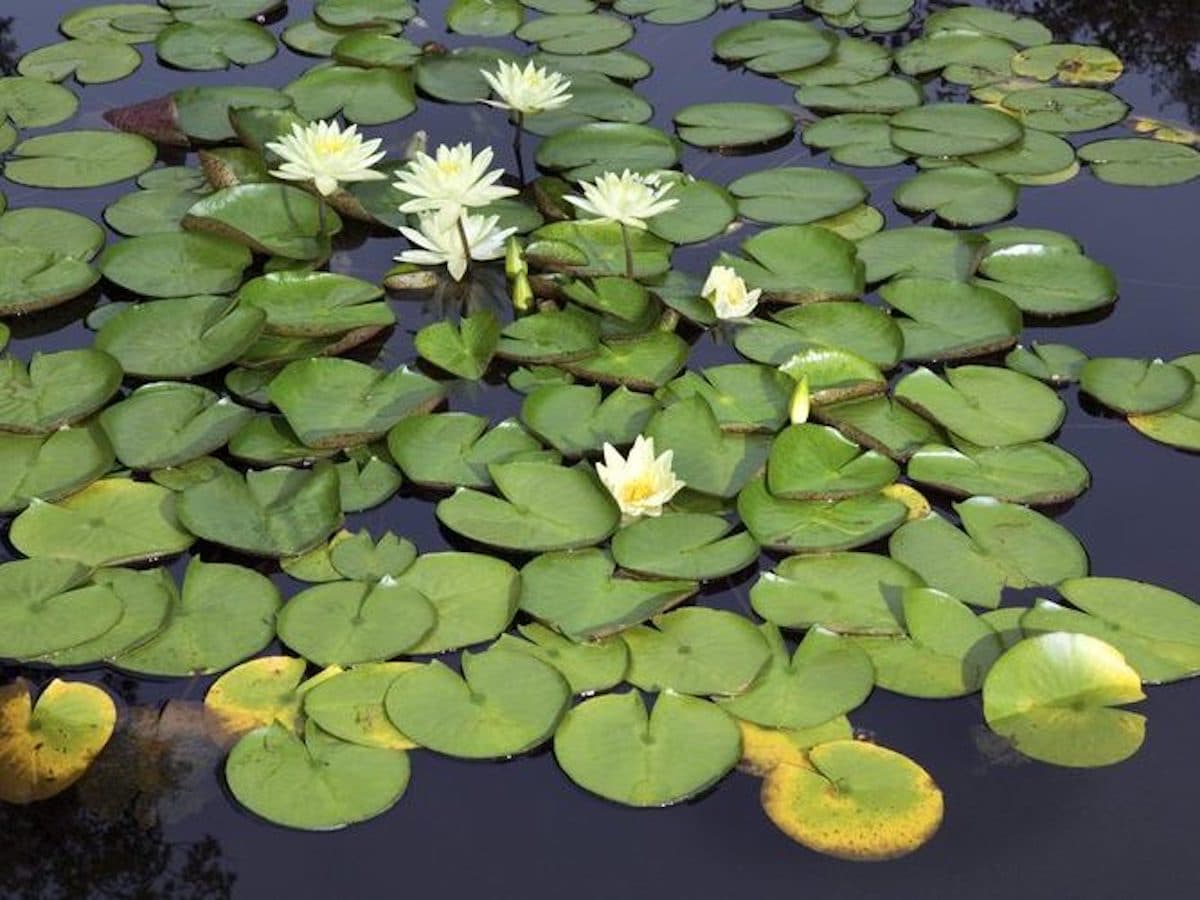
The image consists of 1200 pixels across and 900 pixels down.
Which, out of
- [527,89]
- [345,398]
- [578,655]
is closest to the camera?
[578,655]

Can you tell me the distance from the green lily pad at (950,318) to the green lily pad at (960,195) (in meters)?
0.43

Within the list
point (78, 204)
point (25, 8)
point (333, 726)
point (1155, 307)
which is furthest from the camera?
point (25, 8)

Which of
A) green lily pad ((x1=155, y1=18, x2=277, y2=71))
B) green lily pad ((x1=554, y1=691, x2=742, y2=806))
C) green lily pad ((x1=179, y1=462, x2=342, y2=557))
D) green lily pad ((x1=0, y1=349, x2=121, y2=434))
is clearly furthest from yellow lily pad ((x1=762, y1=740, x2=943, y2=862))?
green lily pad ((x1=155, y1=18, x2=277, y2=71))

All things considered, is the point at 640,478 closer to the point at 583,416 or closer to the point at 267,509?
the point at 583,416

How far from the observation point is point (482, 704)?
267 centimetres

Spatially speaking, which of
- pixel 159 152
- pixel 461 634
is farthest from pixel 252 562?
pixel 159 152

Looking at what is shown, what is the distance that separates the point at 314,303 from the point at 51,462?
29.9 inches

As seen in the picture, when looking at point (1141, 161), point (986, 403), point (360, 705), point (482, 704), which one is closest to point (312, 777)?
point (360, 705)

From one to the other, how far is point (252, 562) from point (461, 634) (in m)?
0.49

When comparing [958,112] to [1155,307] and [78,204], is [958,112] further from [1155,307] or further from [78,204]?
[78,204]

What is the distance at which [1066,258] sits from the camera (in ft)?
12.7

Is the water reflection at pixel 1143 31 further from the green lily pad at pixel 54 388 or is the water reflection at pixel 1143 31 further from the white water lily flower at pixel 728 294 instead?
the green lily pad at pixel 54 388

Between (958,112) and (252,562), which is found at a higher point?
(958,112)

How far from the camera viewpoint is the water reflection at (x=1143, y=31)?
4.89 m
